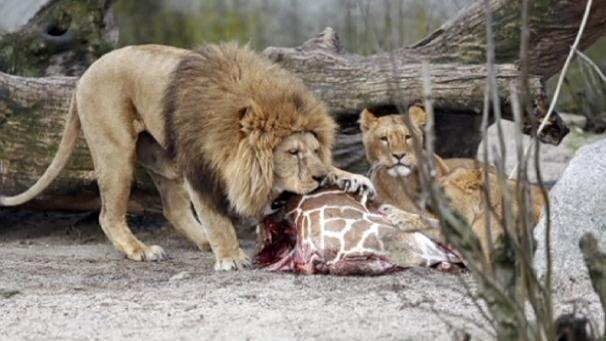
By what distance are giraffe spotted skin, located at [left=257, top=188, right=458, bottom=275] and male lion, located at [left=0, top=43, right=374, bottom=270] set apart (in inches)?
4.2

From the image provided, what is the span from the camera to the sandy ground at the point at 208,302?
4668 mm

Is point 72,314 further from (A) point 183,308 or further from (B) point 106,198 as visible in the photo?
(B) point 106,198

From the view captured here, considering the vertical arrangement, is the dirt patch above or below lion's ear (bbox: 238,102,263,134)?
below

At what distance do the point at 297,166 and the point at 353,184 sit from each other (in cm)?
28

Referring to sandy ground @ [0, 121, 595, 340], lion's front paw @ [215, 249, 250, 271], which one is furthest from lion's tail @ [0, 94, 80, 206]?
lion's front paw @ [215, 249, 250, 271]

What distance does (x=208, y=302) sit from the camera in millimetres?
5340

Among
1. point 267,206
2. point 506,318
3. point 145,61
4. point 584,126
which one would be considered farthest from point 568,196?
point 584,126

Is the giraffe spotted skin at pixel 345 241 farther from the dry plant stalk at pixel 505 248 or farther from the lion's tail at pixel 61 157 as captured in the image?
the dry plant stalk at pixel 505 248

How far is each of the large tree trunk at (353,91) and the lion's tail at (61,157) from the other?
0.78 feet

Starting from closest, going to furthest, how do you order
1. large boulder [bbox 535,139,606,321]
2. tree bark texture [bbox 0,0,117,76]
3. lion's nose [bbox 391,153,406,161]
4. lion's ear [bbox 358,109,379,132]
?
large boulder [bbox 535,139,606,321] → lion's nose [bbox 391,153,406,161] → lion's ear [bbox 358,109,379,132] → tree bark texture [bbox 0,0,117,76]

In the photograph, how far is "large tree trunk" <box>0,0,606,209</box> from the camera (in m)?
6.89

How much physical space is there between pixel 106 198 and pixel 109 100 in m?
0.56

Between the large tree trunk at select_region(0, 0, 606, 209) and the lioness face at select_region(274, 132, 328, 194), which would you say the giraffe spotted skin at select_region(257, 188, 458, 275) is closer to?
the lioness face at select_region(274, 132, 328, 194)

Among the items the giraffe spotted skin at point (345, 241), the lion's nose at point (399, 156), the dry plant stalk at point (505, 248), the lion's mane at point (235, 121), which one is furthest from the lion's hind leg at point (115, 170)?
the dry plant stalk at point (505, 248)
